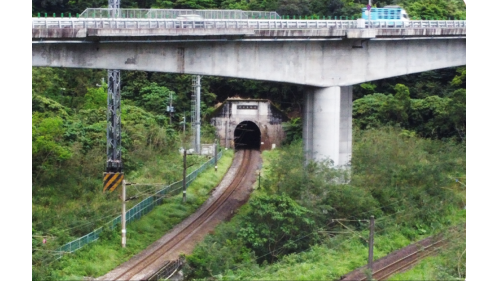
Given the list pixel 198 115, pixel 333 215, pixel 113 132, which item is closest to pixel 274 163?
pixel 333 215

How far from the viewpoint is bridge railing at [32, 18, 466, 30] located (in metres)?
30.9

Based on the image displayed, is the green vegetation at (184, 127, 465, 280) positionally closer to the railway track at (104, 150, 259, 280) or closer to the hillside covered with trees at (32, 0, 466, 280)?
the hillside covered with trees at (32, 0, 466, 280)

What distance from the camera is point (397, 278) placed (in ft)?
93.1

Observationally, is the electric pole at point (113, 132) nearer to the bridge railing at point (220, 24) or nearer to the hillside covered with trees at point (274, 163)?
the hillside covered with trees at point (274, 163)

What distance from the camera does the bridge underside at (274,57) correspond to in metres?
32.2

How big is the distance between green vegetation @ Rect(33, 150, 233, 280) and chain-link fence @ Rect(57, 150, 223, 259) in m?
0.23

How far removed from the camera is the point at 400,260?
30.6m

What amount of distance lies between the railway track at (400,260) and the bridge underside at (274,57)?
33.2ft

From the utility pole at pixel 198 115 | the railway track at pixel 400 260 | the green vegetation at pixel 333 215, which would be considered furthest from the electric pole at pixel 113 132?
the railway track at pixel 400 260

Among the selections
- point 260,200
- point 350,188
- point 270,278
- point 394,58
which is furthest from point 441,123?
point 270,278

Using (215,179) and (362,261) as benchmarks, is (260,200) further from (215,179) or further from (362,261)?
(215,179)

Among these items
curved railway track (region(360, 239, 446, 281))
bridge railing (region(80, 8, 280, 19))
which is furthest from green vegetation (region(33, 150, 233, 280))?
curved railway track (region(360, 239, 446, 281))

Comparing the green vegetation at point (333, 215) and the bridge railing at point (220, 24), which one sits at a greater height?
the bridge railing at point (220, 24)

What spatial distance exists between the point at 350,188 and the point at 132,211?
32.2 feet
